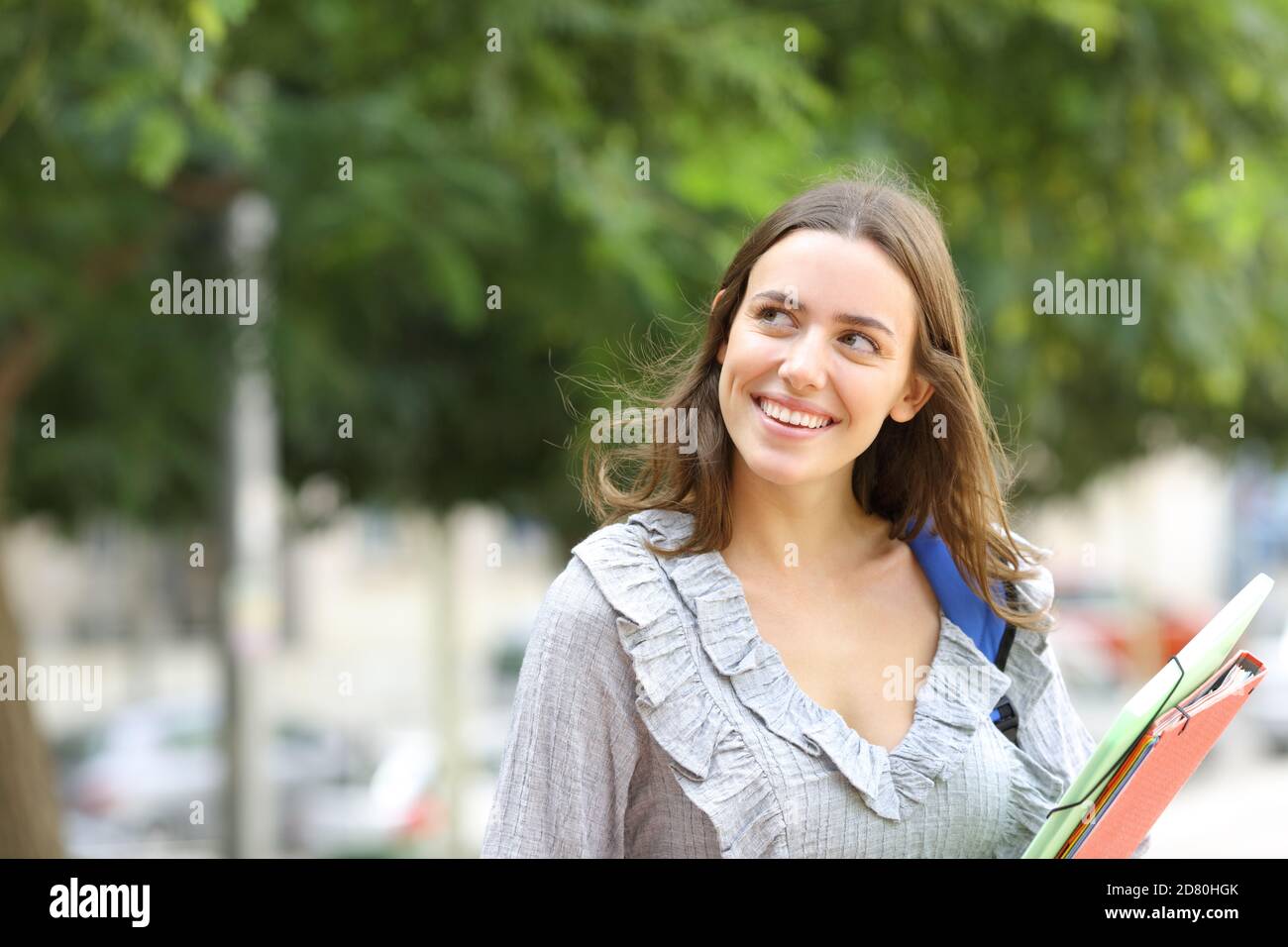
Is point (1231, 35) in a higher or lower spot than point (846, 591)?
higher

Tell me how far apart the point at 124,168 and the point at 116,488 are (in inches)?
70.0

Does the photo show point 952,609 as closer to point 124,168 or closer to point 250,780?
point 124,168

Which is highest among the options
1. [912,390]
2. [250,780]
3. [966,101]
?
[966,101]

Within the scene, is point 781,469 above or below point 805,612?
above

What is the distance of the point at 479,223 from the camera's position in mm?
5016

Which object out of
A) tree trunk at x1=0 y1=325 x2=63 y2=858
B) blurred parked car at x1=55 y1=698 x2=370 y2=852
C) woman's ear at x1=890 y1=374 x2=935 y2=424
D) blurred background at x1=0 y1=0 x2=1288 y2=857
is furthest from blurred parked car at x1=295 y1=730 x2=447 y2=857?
woman's ear at x1=890 y1=374 x2=935 y2=424

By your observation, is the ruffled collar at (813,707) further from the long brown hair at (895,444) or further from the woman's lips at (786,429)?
the woman's lips at (786,429)

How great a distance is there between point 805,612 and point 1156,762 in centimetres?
41

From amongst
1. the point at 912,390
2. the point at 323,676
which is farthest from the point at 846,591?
the point at 323,676

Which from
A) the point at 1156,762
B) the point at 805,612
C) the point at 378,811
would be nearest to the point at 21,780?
the point at 805,612

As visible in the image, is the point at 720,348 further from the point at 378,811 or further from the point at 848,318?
the point at 378,811

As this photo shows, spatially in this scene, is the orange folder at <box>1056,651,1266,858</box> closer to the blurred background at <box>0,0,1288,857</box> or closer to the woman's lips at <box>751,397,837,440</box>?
the blurred background at <box>0,0,1288,857</box>

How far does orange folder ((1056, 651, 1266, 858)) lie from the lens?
167 cm

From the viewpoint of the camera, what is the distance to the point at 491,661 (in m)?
26.1
